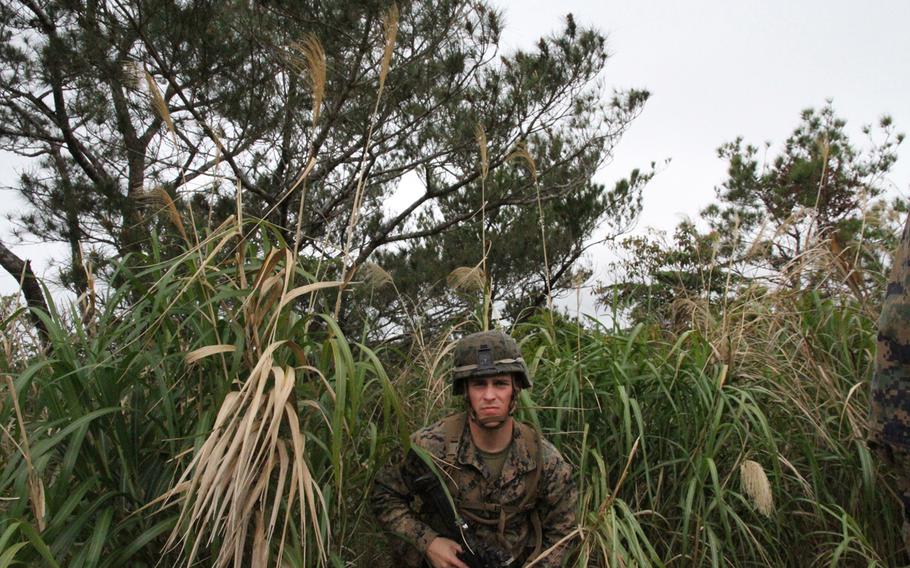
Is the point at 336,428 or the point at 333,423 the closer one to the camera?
the point at 336,428

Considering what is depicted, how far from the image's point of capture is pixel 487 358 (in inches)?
103

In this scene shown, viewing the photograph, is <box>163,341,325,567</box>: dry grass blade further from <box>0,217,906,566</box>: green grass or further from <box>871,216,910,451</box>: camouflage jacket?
<box>871,216,910,451</box>: camouflage jacket

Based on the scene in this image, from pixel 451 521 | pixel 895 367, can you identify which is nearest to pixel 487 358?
pixel 451 521

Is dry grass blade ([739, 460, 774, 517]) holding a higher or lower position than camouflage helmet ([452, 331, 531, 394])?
lower

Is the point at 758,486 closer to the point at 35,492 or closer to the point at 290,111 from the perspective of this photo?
the point at 35,492

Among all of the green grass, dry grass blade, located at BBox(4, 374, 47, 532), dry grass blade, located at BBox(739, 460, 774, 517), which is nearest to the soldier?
the green grass

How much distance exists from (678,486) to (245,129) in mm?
5038

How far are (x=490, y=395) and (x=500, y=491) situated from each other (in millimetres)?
330

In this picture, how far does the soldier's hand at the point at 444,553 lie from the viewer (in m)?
2.45

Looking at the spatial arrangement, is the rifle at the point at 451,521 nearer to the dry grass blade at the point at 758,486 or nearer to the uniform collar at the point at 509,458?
the uniform collar at the point at 509,458

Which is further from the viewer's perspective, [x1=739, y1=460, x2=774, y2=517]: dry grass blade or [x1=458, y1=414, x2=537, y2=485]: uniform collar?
[x1=458, y1=414, x2=537, y2=485]: uniform collar

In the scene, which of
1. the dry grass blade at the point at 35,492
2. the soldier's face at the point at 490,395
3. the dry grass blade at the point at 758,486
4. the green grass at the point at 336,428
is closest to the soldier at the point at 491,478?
the soldier's face at the point at 490,395

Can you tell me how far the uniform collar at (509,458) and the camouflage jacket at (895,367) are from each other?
1082 millimetres

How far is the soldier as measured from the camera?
8.47 ft
